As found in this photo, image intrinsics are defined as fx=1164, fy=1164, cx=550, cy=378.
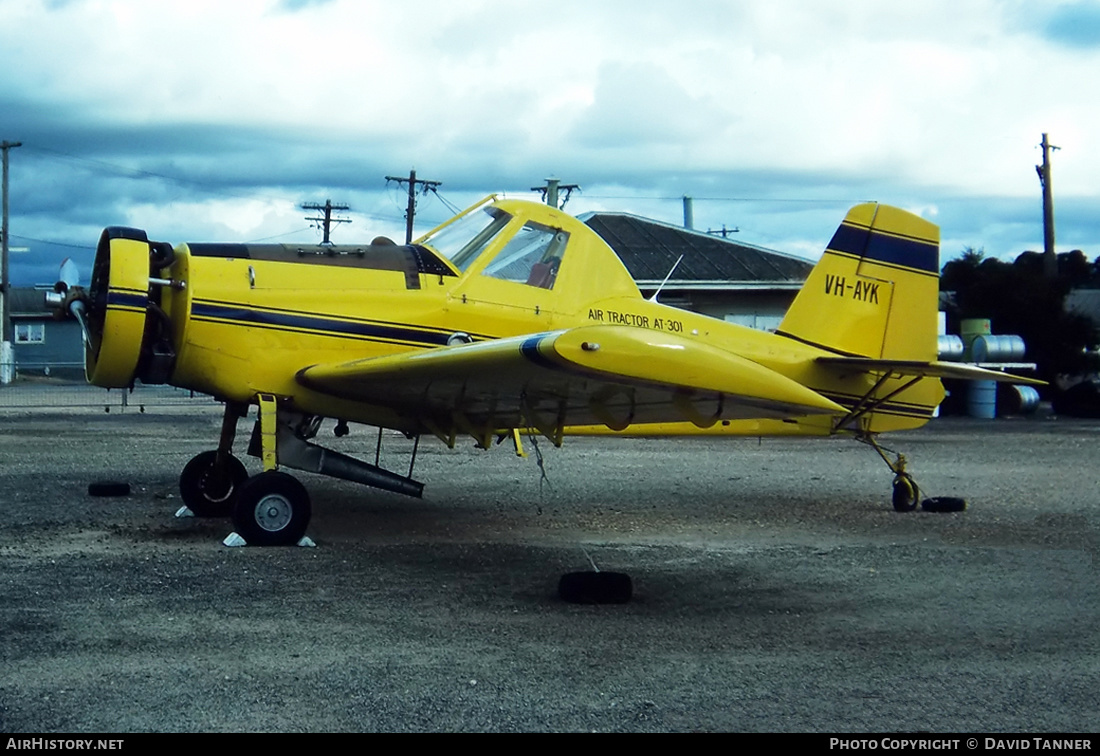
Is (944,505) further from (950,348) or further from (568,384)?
(950,348)

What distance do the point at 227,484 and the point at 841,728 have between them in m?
6.88

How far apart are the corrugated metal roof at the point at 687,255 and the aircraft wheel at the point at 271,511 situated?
25.4 metres

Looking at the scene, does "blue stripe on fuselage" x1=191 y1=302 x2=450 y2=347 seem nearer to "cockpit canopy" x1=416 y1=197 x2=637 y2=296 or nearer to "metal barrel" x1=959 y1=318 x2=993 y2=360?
"cockpit canopy" x1=416 y1=197 x2=637 y2=296

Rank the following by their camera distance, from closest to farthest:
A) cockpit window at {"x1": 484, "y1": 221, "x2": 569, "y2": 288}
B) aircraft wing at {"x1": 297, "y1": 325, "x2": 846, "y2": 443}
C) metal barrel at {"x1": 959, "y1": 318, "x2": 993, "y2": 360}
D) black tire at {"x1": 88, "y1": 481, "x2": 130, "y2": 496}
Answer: aircraft wing at {"x1": 297, "y1": 325, "x2": 846, "y2": 443}, cockpit window at {"x1": 484, "y1": 221, "x2": 569, "y2": 288}, black tire at {"x1": 88, "y1": 481, "x2": 130, "y2": 496}, metal barrel at {"x1": 959, "y1": 318, "x2": 993, "y2": 360}

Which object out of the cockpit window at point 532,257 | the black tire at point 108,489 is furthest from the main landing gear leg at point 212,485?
the cockpit window at point 532,257

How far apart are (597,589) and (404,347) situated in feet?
10.2

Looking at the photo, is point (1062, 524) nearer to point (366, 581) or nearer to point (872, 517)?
point (872, 517)

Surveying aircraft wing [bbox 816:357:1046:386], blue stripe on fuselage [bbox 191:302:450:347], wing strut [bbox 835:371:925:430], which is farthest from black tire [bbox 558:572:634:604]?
wing strut [bbox 835:371:925:430]

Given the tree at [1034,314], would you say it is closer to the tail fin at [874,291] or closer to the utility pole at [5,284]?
the tail fin at [874,291]

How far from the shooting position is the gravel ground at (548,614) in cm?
455

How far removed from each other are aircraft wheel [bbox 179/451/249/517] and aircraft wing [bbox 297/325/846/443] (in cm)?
187

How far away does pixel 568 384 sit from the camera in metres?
7.17

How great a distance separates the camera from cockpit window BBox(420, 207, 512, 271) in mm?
9445
